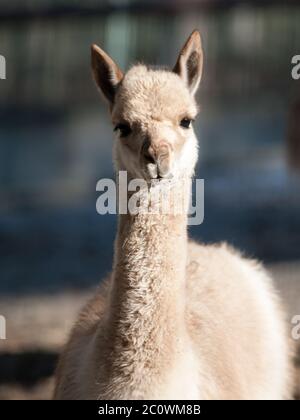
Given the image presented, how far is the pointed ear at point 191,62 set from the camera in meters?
3.15

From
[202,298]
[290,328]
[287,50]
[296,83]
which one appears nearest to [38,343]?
[290,328]

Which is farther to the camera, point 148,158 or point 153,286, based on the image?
point 153,286

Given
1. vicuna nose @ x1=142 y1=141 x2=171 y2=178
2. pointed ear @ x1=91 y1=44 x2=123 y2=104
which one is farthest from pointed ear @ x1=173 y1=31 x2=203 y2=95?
vicuna nose @ x1=142 y1=141 x2=171 y2=178

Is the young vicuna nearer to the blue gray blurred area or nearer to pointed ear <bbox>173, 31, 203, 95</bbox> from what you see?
pointed ear <bbox>173, 31, 203, 95</bbox>

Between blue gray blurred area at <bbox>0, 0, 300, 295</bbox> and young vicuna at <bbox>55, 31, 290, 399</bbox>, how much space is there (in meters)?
3.36

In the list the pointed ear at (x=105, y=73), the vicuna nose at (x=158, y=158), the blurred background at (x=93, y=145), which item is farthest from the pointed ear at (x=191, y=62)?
the blurred background at (x=93, y=145)

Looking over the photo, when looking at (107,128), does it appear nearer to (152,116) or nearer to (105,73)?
(105,73)

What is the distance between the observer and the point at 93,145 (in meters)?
10.9

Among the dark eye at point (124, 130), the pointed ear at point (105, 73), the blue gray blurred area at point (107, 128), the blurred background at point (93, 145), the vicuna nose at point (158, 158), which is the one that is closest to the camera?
the vicuna nose at point (158, 158)

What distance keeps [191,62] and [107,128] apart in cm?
792

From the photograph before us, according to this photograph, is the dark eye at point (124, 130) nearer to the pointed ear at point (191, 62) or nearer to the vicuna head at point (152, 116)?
the vicuna head at point (152, 116)

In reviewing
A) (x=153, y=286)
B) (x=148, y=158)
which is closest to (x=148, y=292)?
(x=153, y=286)

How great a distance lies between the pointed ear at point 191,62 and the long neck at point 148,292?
47 centimetres
